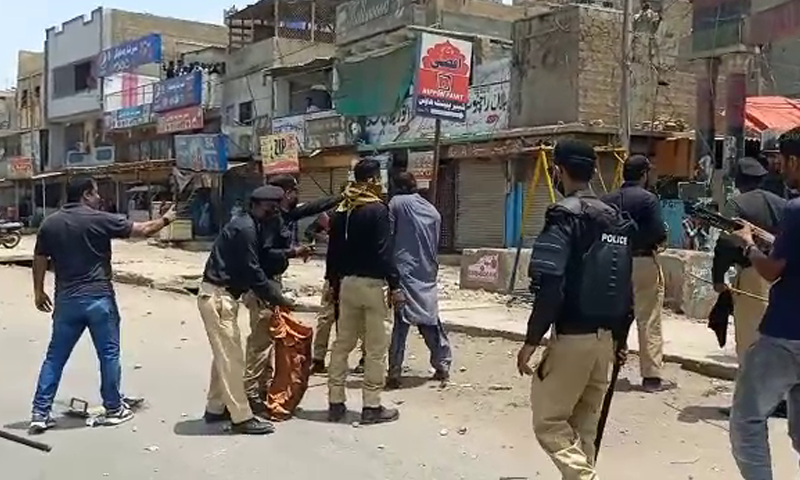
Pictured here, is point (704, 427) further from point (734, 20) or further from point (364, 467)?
point (734, 20)

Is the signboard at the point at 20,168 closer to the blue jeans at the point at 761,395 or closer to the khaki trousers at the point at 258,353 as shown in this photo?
the khaki trousers at the point at 258,353

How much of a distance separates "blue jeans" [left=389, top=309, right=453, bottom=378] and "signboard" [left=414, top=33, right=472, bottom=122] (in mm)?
8358

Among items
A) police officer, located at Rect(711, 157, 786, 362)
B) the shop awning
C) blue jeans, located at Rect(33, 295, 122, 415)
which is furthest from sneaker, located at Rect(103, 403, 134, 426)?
the shop awning

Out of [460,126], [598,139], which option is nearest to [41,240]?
[598,139]

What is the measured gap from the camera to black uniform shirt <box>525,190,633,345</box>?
13.4 feet

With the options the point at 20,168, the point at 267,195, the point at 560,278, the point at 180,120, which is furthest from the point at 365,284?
the point at 20,168

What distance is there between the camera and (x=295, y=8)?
34.6 m

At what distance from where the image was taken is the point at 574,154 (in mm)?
4309

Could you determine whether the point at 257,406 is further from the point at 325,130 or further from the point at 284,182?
the point at 325,130

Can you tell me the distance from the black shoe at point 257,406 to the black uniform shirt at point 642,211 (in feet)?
8.91

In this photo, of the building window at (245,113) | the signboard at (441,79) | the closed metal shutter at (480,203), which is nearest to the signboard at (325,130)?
the closed metal shutter at (480,203)

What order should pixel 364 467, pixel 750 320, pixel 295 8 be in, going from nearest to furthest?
pixel 364 467, pixel 750 320, pixel 295 8

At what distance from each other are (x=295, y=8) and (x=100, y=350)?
29.4 meters

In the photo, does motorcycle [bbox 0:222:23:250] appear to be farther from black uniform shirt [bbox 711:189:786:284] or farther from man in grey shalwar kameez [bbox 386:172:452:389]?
black uniform shirt [bbox 711:189:786:284]
